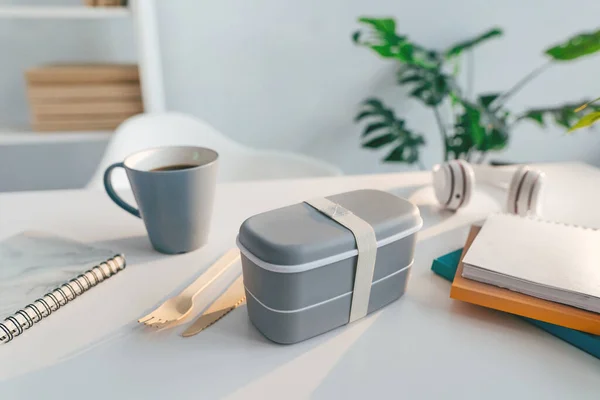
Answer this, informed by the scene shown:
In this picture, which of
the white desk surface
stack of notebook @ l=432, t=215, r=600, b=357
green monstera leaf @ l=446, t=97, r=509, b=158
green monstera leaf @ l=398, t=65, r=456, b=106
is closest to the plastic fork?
the white desk surface

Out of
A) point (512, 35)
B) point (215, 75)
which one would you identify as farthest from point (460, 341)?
point (512, 35)

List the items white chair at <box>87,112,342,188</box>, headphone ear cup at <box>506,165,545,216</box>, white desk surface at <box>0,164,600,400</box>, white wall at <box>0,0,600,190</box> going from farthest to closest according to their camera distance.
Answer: white wall at <box>0,0,600,190</box> → white chair at <box>87,112,342,188</box> → headphone ear cup at <box>506,165,545,216</box> → white desk surface at <box>0,164,600,400</box>

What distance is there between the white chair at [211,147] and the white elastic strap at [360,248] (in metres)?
0.61

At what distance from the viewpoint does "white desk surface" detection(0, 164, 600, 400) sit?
0.33 m

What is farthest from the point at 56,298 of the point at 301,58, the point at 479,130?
the point at 301,58

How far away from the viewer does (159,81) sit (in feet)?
4.42

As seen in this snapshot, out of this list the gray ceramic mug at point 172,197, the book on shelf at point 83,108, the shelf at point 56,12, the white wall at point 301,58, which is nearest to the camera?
the gray ceramic mug at point 172,197

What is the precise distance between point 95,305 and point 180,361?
13 centimetres

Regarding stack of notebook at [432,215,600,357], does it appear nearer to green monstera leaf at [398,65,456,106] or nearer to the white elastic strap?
the white elastic strap

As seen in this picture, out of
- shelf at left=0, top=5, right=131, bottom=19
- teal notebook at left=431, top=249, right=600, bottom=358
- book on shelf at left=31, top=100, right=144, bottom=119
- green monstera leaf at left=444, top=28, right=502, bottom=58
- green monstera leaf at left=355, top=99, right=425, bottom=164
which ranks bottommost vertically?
green monstera leaf at left=355, top=99, right=425, bottom=164

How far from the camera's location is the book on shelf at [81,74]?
1.21 metres

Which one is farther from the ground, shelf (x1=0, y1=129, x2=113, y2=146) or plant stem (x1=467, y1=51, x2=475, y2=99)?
plant stem (x1=467, y1=51, x2=475, y2=99)

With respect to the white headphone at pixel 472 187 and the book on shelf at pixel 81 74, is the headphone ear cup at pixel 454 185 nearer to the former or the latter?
the white headphone at pixel 472 187

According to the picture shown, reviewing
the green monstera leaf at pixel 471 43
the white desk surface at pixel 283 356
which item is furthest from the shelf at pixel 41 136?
the green monstera leaf at pixel 471 43
